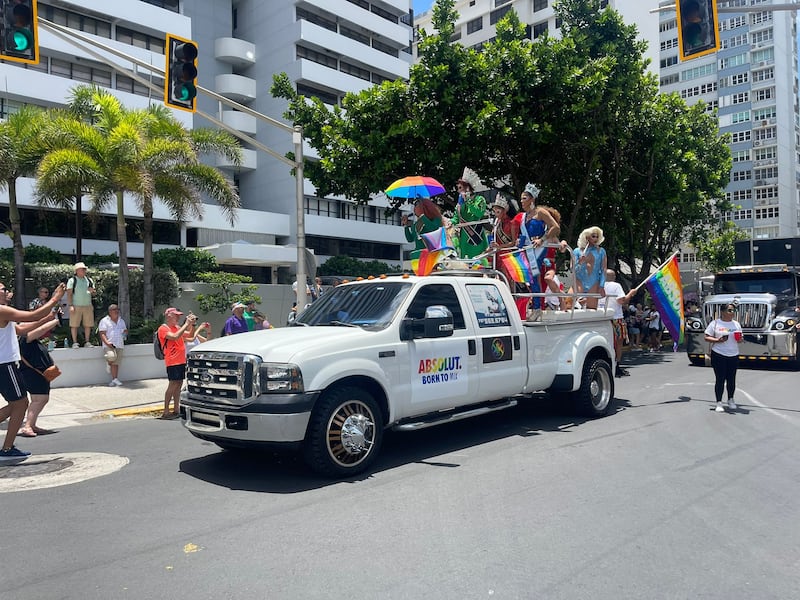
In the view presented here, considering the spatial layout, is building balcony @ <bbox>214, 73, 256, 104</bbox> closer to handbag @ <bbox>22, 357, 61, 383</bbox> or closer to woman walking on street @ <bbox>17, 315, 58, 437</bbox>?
woman walking on street @ <bbox>17, 315, 58, 437</bbox>

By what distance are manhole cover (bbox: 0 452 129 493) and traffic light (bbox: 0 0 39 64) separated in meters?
5.37

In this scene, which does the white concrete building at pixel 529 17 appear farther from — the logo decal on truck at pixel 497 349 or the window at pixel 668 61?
the logo decal on truck at pixel 497 349

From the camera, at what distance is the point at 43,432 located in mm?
9008

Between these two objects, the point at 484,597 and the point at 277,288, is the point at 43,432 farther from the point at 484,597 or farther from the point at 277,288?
the point at 277,288

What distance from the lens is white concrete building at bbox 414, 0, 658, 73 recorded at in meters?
→ 56.5

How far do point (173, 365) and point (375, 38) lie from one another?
43.6m

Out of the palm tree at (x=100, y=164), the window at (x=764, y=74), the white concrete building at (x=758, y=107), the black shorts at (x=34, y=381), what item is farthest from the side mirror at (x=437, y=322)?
the window at (x=764, y=74)

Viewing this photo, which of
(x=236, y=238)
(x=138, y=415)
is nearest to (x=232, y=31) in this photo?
(x=236, y=238)

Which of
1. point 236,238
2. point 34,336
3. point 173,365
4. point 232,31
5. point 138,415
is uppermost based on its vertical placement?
point 232,31

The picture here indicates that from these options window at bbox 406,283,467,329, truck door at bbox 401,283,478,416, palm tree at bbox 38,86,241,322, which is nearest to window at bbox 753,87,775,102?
palm tree at bbox 38,86,241,322

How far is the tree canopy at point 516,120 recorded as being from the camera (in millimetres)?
16531

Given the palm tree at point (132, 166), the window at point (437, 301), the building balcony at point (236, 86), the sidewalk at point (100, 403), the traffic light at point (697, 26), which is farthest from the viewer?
the building balcony at point (236, 86)

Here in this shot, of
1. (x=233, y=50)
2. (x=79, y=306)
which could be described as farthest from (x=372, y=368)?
(x=233, y=50)

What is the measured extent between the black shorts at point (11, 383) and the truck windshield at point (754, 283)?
1609 cm
